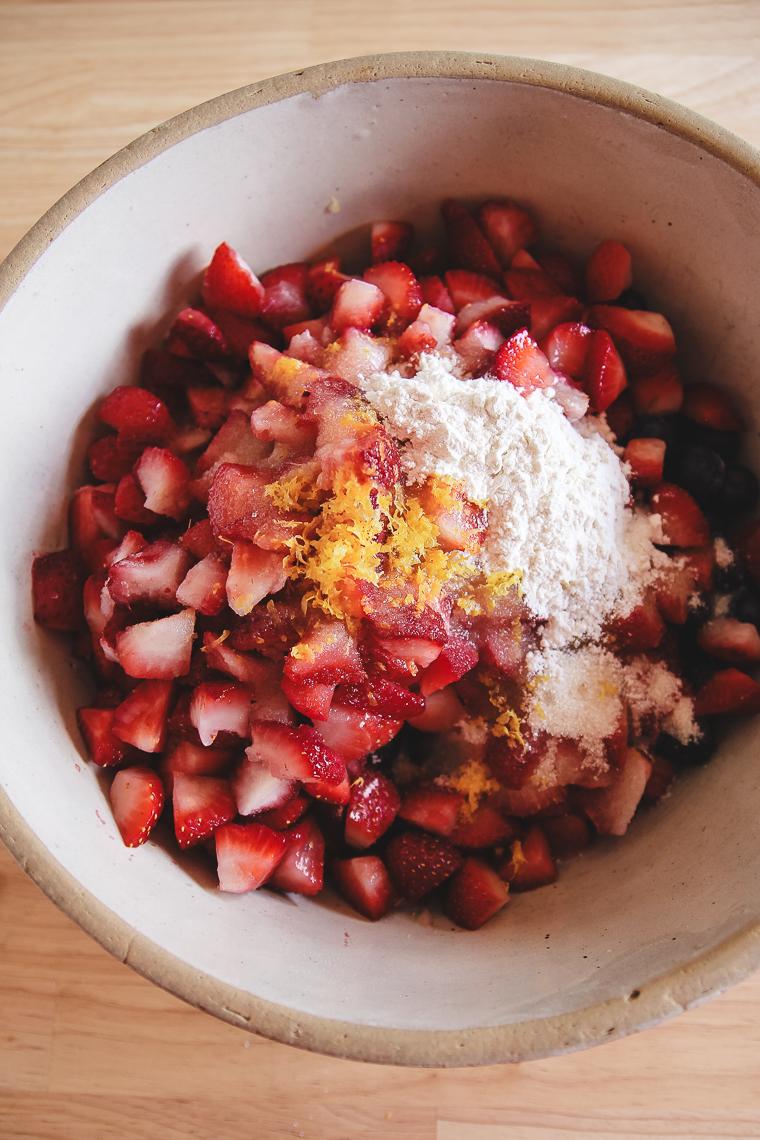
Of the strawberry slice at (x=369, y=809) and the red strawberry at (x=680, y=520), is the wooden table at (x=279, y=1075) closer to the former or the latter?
the strawberry slice at (x=369, y=809)

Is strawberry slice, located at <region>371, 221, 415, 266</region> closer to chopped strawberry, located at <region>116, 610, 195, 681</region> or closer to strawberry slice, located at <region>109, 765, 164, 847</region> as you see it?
chopped strawberry, located at <region>116, 610, 195, 681</region>

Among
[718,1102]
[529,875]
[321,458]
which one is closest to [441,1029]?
[529,875]

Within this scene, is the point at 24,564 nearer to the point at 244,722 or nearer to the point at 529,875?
the point at 244,722

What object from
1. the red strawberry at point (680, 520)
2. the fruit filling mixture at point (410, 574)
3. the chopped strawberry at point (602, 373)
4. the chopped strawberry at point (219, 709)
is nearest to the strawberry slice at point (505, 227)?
the fruit filling mixture at point (410, 574)

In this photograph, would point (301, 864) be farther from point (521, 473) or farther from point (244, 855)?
point (521, 473)

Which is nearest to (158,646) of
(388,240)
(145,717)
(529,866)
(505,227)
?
(145,717)
